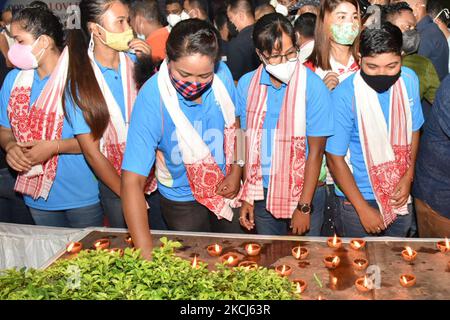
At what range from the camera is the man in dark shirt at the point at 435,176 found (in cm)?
291

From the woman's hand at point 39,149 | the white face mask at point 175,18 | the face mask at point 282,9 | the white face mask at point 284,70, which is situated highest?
the face mask at point 282,9

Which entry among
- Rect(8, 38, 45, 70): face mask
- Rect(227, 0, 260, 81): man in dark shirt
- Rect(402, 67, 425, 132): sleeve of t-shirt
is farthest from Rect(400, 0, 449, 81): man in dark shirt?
Answer: Rect(8, 38, 45, 70): face mask

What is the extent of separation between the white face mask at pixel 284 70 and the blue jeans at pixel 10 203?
6.08ft

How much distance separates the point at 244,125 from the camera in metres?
3.38

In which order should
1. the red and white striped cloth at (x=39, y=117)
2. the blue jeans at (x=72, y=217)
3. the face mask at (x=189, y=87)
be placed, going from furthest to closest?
the blue jeans at (x=72, y=217) < the red and white striped cloth at (x=39, y=117) < the face mask at (x=189, y=87)

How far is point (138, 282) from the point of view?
5.56ft

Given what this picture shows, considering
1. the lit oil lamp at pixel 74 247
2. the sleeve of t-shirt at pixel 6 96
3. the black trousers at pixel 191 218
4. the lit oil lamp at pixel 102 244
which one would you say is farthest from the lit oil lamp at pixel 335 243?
the sleeve of t-shirt at pixel 6 96

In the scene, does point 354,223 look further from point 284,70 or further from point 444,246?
point 284,70

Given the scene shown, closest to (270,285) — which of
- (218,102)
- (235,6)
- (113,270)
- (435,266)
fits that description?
(113,270)

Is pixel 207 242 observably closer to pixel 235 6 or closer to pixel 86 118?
pixel 86 118

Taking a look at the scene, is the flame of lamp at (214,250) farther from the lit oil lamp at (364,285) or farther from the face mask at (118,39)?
the face mask at (118,39)

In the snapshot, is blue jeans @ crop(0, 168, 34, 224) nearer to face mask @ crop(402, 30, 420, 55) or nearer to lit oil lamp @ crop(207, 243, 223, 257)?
lit oil lamp @ crop(207, 243, 223, 257)

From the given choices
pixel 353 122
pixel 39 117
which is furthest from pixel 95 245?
pixel 353 122

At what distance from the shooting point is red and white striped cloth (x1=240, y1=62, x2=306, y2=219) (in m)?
3.17
